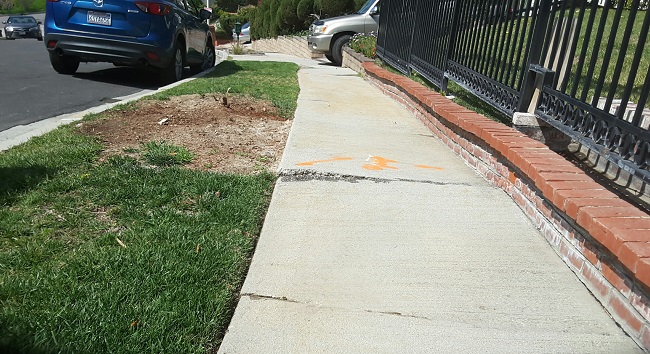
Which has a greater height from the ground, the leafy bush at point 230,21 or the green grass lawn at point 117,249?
the green grass lawn at point 117,249

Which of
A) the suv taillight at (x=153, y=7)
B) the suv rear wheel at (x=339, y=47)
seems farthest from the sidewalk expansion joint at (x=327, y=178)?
the suv rear wheel at (x=339, y=47)

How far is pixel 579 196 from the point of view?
9.05ft

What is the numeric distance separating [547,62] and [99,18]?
6.48m

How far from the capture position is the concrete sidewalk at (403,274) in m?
2.17

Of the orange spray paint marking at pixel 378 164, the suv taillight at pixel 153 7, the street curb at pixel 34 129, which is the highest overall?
the suv taillight at pixel 153 7

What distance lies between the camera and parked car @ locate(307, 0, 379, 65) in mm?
13180

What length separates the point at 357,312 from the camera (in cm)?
231

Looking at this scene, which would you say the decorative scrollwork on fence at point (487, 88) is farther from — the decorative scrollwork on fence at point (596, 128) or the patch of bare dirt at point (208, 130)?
the patch of bare dirt at point (208, 130)

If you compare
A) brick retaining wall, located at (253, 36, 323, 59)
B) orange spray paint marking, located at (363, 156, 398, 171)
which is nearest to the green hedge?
brick retaining wall, located at (253, 36, 323, 59)

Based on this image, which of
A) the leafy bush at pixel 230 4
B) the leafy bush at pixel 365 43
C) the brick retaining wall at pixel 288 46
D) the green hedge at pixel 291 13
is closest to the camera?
the leafy bush at pixel 365 43

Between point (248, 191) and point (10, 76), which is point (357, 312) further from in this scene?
point (10, 76)

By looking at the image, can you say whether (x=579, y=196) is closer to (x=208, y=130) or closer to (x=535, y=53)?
(x=535, y=53)

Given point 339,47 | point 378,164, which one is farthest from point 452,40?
point 339,47

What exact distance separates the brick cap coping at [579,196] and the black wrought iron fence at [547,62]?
28cm
